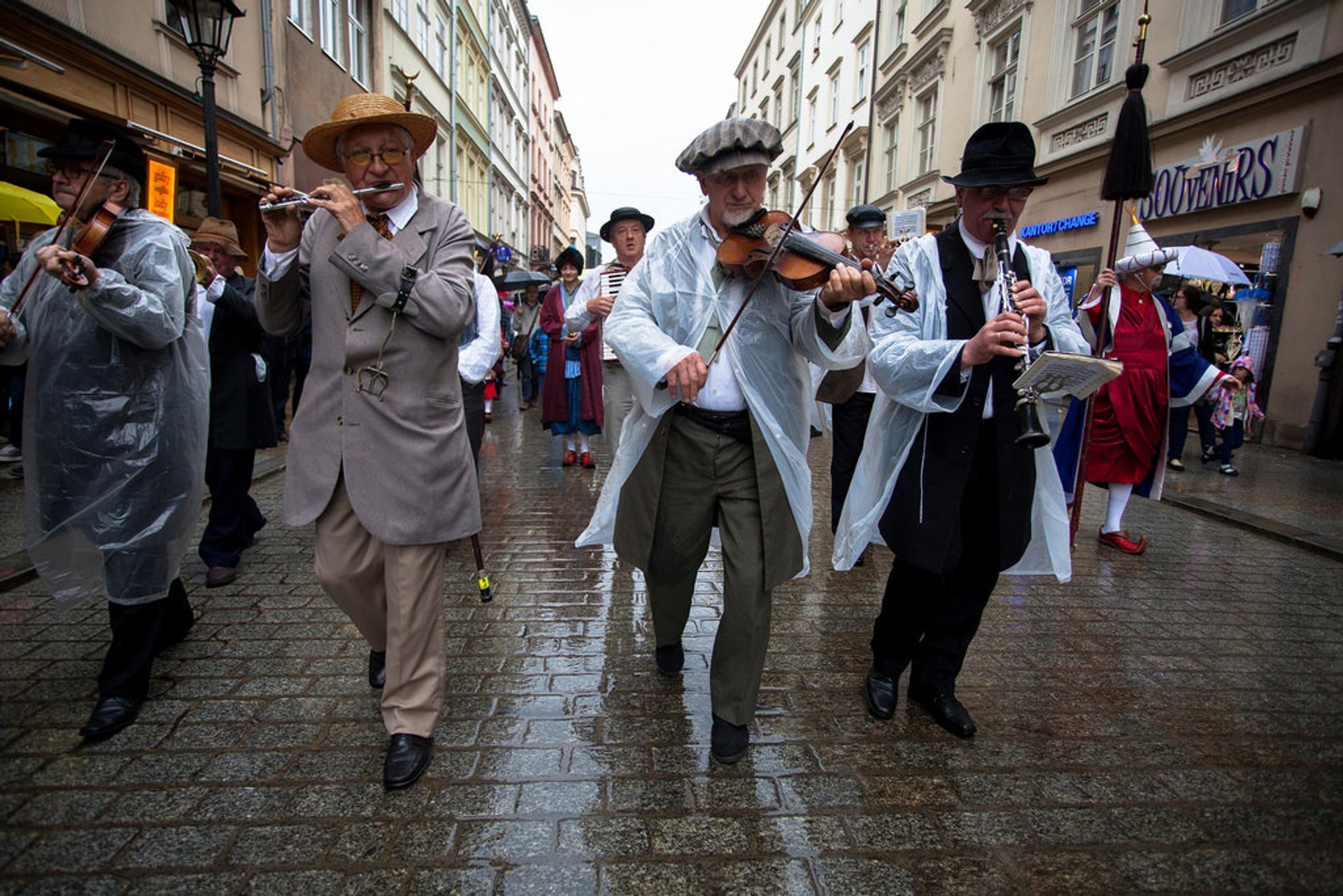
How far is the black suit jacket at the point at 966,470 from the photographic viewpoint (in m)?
2.64

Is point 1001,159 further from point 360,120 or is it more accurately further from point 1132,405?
point 1132,405

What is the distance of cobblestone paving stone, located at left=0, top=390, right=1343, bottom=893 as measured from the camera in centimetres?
204

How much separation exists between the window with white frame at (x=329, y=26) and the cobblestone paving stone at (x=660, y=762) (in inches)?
500

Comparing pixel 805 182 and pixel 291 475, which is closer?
pixel 291 475

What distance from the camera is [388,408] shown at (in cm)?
244

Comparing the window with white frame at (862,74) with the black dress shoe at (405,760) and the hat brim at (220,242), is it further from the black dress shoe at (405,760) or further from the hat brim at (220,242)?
the black dress shoe at (405,760)

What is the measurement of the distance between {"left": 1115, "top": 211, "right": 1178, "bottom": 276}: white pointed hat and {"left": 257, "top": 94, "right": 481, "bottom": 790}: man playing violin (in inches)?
175

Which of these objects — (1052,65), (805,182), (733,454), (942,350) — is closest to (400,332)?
(733,454)

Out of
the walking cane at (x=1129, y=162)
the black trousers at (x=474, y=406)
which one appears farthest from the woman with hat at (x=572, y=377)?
the walking cane at (x=1129, y=162)

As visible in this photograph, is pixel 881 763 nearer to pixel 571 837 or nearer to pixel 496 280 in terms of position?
pixel 571 837

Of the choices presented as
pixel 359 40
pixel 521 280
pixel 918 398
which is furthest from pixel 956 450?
pixel 359 40

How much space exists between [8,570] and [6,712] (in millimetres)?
1665

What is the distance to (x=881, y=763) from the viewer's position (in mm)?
2574

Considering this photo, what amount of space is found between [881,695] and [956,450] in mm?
998
